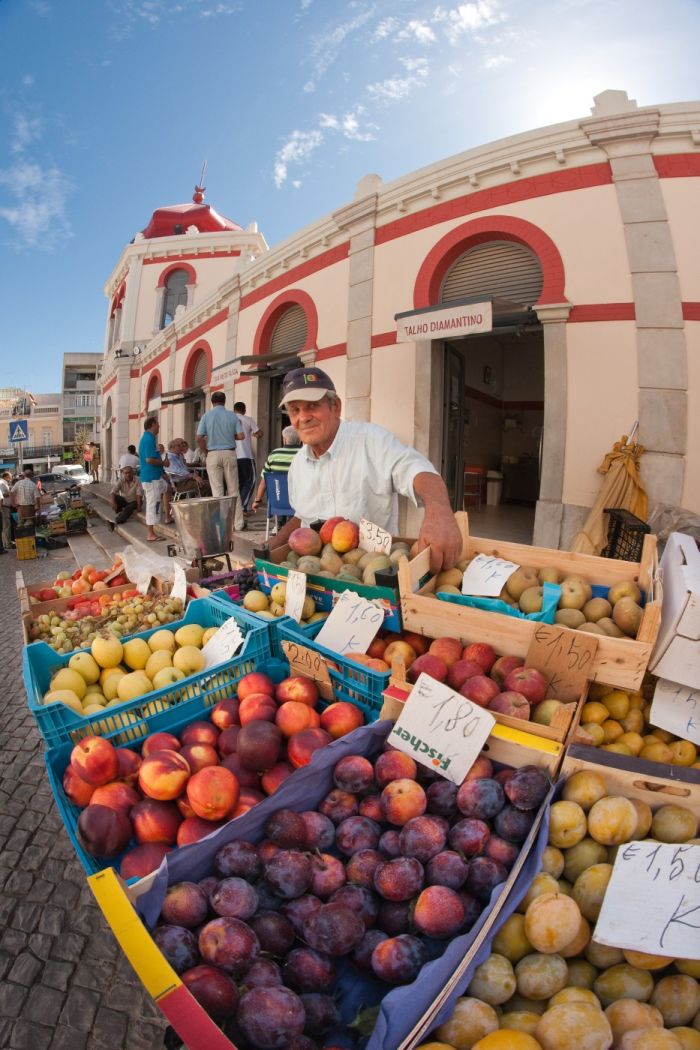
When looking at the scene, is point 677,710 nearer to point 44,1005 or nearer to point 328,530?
point 328,530

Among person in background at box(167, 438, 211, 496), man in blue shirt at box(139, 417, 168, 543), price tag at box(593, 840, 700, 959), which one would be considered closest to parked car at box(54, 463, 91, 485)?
person in background at box(167, 438, 211, 496)

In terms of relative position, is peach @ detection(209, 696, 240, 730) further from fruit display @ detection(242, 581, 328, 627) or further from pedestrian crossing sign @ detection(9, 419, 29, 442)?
pedestrian crossing sign @ detection(9, 419, 29, 442)

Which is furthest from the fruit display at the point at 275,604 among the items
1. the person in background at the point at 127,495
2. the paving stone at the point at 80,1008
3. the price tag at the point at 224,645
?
the person in background at the point at 127,495

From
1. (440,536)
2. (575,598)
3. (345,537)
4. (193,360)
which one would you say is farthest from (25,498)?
(575,598)

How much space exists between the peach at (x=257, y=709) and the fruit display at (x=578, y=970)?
0.81 metres

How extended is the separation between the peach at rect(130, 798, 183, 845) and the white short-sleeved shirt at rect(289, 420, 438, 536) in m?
1.88

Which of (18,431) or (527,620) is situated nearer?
(527,620)

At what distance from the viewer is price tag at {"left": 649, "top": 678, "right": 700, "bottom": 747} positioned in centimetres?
147

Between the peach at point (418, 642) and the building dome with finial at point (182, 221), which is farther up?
the building dome with finial at point (182, 221)

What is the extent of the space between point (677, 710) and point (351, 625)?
112cm

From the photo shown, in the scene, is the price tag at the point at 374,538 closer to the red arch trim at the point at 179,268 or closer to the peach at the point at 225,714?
the peach at the point at 225,714

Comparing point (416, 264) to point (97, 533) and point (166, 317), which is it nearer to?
point (97, 533)

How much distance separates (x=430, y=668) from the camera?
159 cm

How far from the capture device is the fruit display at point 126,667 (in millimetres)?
1895
